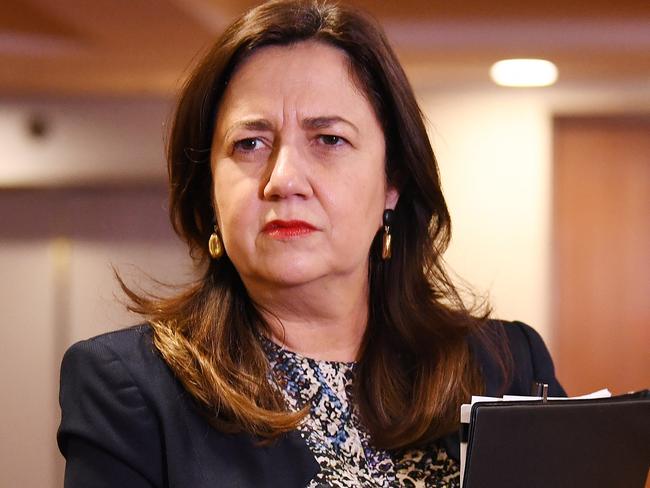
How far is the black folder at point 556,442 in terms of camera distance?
127 cm

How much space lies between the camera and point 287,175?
1446 mm

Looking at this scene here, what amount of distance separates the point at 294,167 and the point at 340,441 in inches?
15.2

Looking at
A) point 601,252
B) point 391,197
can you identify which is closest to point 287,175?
point 391,197

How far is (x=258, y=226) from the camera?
1471mm

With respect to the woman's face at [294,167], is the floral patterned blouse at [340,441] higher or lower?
lower

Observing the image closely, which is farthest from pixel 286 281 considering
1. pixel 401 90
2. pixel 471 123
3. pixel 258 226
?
pixel 471 123

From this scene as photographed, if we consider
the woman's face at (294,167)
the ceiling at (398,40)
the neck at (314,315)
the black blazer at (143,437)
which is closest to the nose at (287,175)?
the woman's face at (294,167)

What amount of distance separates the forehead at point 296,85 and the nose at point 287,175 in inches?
2.4

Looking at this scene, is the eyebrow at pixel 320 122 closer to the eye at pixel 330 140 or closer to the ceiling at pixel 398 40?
the eye at pixel 330 140

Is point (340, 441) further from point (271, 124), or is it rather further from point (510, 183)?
point (510, 183)

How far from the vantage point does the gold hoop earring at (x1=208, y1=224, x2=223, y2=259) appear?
1.59 meters

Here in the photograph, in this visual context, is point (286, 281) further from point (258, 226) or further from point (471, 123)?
point (471, 123)

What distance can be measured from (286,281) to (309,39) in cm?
36

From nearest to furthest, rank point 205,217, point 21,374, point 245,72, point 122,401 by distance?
point 122,401 < point 245,72 < point 205,217 < point 21,374
